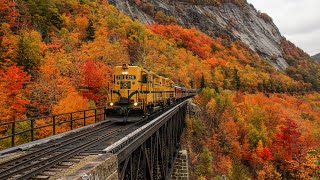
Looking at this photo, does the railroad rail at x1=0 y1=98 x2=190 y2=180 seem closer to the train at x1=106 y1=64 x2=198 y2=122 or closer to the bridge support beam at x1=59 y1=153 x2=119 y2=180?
the bridge support beam at x1=59 y1=153 x2=119 y2=180

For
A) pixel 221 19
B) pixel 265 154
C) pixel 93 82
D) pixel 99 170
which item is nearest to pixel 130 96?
pixel 99 170

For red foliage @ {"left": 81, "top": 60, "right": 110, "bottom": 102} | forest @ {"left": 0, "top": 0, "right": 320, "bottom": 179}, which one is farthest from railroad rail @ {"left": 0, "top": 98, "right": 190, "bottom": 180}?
red foliage @ {"left": 81, "top": 60, "right": 110, "bottom": 102}

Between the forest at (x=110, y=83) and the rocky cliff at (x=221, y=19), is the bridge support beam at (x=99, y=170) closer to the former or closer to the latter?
the forest at (x=110, y=83)

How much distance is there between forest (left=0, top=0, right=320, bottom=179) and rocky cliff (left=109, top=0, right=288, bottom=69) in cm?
5632

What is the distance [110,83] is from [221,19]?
170 meters

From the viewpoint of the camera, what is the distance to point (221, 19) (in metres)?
176

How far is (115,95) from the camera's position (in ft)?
61.5

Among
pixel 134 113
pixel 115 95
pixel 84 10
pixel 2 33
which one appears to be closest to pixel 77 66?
pixel 2 33

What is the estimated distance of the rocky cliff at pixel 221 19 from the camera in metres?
143

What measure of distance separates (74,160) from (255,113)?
63.5m

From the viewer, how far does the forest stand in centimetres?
2814

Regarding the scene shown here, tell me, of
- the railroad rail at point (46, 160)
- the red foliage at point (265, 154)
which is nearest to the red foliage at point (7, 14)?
the railroad rail at point (46, 160)

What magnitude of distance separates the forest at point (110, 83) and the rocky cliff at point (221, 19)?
56317 mm

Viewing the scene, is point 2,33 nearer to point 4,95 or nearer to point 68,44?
point 68,44
